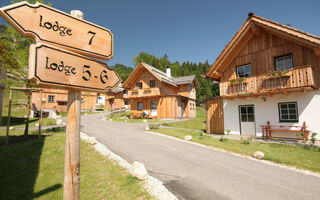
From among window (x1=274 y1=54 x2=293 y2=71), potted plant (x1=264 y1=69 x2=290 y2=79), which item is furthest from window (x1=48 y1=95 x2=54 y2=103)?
window (x1=274 y1=54 x2=293 y2=71)

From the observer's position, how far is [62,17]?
6.87 feet

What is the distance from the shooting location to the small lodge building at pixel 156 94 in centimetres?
2392

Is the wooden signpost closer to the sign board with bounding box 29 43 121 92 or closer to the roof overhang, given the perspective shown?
the sign board with bounding box 29 43 121 92

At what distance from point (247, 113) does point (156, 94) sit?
44.8 feet

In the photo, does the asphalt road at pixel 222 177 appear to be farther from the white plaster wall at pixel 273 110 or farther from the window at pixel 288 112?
the window at pixel 288 112

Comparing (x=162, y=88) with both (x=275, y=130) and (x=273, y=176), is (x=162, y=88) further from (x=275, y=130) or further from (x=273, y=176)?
(x=273, y=176)

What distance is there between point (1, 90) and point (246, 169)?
21.3m

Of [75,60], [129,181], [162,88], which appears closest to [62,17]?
[75,60]

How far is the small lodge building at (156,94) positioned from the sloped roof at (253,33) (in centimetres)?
1042

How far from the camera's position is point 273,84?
35.0 ft

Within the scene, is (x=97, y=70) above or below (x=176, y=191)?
above

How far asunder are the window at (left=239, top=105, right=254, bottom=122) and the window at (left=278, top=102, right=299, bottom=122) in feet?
6.18

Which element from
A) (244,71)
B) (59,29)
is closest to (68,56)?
(59,29)

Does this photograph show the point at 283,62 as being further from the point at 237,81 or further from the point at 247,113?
the point at 247,113
